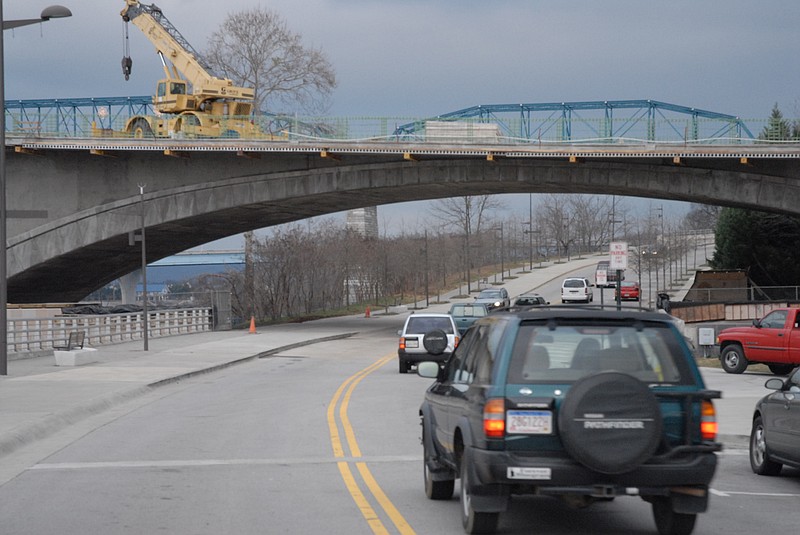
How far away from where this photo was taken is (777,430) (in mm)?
11562

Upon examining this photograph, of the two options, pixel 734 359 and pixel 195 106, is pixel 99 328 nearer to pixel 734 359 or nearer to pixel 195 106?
pixel 195 106

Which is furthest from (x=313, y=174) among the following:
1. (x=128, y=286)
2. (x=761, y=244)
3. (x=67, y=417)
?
(x=128, y=286)

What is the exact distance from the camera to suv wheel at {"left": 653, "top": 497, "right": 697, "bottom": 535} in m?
7.91

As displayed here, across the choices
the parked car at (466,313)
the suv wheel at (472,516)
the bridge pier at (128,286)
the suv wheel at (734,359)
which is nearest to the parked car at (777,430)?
the suv wheel at (472,516)

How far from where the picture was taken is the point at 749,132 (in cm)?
4462

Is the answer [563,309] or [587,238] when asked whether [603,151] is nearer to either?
[563,309]

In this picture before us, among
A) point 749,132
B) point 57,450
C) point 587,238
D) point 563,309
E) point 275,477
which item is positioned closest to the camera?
point 563,309

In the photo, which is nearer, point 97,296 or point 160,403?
Result: point 160,403

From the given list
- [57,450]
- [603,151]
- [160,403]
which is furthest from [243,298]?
[57,450]

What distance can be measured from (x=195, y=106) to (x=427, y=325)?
96.7 ft

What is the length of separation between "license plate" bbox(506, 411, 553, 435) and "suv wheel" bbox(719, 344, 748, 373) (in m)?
21.3

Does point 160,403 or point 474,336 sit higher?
point 474,336

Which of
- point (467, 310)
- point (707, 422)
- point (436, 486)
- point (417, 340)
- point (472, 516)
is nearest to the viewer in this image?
point (707, 422)

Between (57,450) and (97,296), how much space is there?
127403mm
